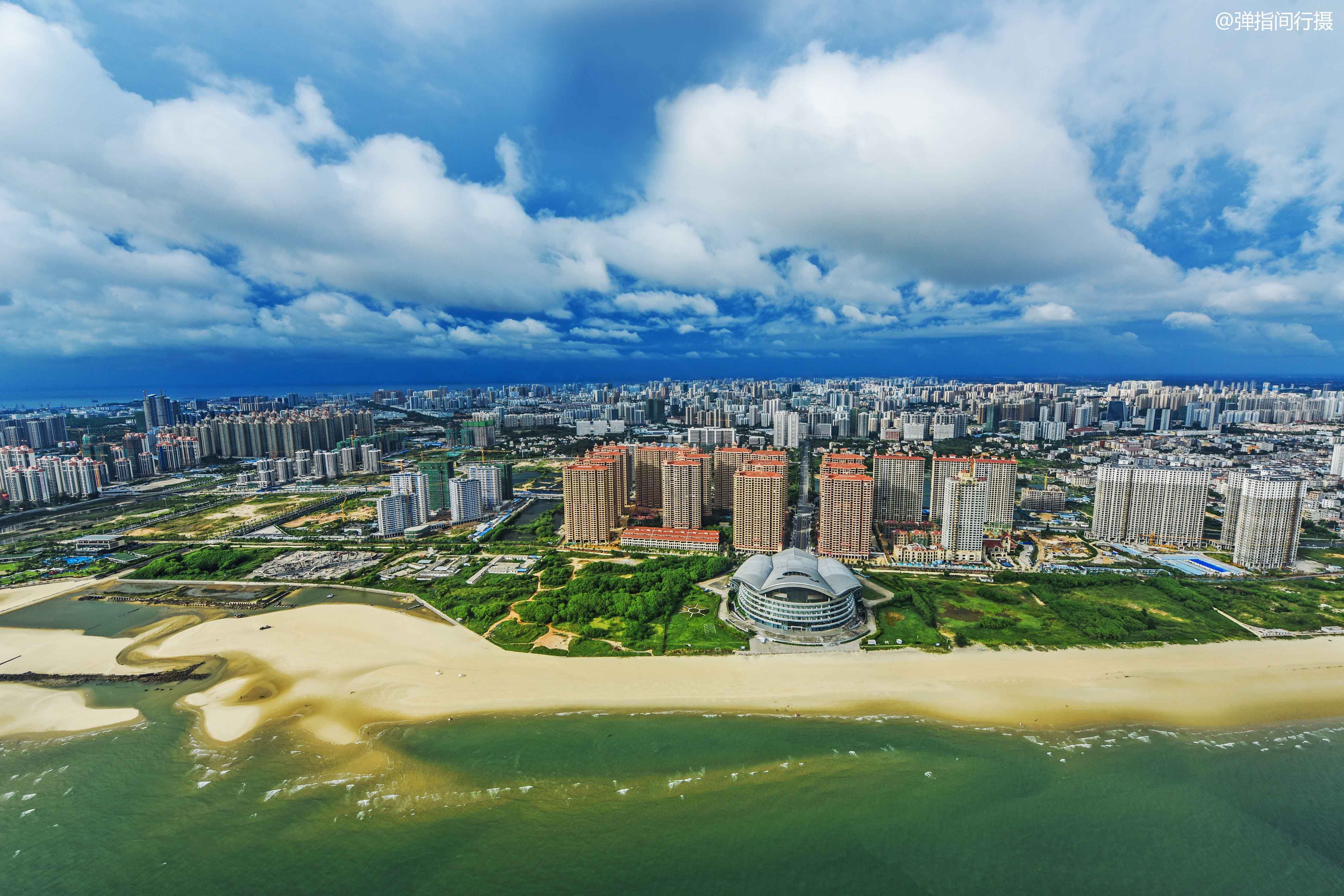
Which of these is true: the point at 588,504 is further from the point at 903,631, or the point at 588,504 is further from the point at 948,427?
the point at 948,427

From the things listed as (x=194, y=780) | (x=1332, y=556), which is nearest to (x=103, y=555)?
(x=194, y=780)

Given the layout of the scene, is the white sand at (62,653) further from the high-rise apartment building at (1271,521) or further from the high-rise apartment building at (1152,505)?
the high-rise apartment building at (1271,521)

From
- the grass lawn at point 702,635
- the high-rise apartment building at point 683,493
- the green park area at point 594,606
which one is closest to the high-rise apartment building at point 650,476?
the high-rise apartment building at point 683,493

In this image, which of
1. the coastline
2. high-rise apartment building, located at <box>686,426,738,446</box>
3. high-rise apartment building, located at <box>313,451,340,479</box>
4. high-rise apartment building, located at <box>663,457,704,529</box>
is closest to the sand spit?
the coastline

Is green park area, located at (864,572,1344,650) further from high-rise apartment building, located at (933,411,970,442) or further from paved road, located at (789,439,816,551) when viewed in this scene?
high-rise apartment building, located at (933,411,970,442)

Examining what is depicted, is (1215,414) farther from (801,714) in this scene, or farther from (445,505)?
(445,505)

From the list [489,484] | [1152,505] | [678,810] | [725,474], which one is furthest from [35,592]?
[1152,505]
